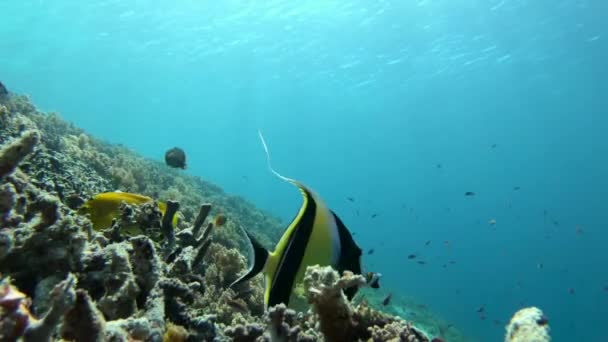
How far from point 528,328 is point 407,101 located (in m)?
71.5

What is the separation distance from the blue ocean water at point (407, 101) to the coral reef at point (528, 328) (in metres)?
4.03

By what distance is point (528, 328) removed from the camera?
8.29 ft

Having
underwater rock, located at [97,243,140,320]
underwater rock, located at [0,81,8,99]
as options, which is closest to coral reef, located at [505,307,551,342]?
underwater rock, located at [97,243,140,320]

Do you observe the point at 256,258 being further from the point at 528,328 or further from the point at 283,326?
the point at 528,328

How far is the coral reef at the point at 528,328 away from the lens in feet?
8.00

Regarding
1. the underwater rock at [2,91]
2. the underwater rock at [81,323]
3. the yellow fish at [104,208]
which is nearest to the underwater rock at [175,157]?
the underwater rock at [2,91]

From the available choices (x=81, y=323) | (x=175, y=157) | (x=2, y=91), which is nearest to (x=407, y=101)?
(x=175, y=157)

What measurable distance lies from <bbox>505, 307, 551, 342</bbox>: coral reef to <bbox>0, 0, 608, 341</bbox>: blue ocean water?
4028 mm

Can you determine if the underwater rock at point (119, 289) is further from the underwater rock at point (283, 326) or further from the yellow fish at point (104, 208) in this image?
the yellow fish at point (104, 208)

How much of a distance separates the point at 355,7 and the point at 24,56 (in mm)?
46986

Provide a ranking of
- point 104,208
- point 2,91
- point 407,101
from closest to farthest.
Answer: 1. point 104,208
2. point 2,91
3. point 407,101

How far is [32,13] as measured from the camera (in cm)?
4044

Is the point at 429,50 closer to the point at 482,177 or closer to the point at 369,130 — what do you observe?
the point at 369,130

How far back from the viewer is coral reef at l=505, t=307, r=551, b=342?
2.44 metres
